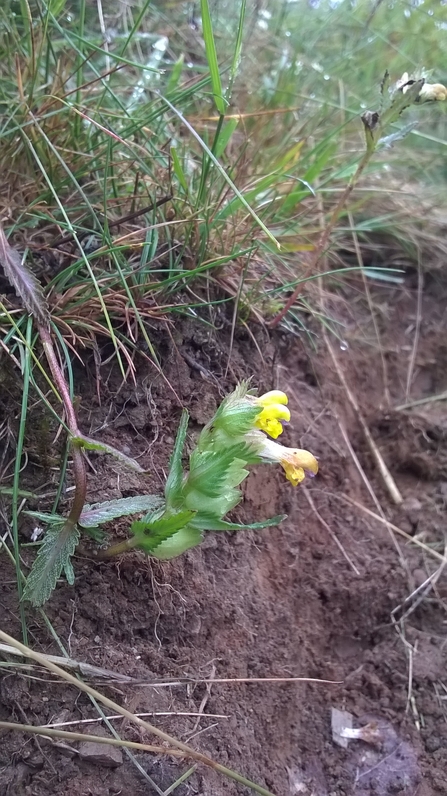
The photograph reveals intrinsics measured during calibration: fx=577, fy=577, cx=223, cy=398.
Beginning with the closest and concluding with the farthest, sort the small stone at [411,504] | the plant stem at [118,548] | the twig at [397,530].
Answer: the plant stem at [118,548] < the twig at [397,530] < the small stone at [411,504]

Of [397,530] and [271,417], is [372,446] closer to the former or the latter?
[397,530]

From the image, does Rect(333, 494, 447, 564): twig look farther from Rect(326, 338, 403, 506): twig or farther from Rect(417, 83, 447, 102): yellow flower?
Rect(417, 83, 447, 102): yellow flower

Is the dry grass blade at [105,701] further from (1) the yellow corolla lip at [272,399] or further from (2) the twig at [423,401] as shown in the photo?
(2) the twig at [423,401]

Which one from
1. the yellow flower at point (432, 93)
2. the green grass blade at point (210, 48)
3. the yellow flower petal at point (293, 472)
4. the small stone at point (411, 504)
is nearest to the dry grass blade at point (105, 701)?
the yellow flower petal at point (293, 472)

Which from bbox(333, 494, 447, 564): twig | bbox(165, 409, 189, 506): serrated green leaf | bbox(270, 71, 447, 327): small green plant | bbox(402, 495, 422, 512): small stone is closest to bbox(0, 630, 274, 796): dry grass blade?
bbox(165, 409, 189, 506): serrated green leaf

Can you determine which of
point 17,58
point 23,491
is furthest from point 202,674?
point 17,58

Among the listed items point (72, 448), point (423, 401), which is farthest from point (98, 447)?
point (423, 401)

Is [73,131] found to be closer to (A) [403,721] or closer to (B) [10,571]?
(B) [10,571]
